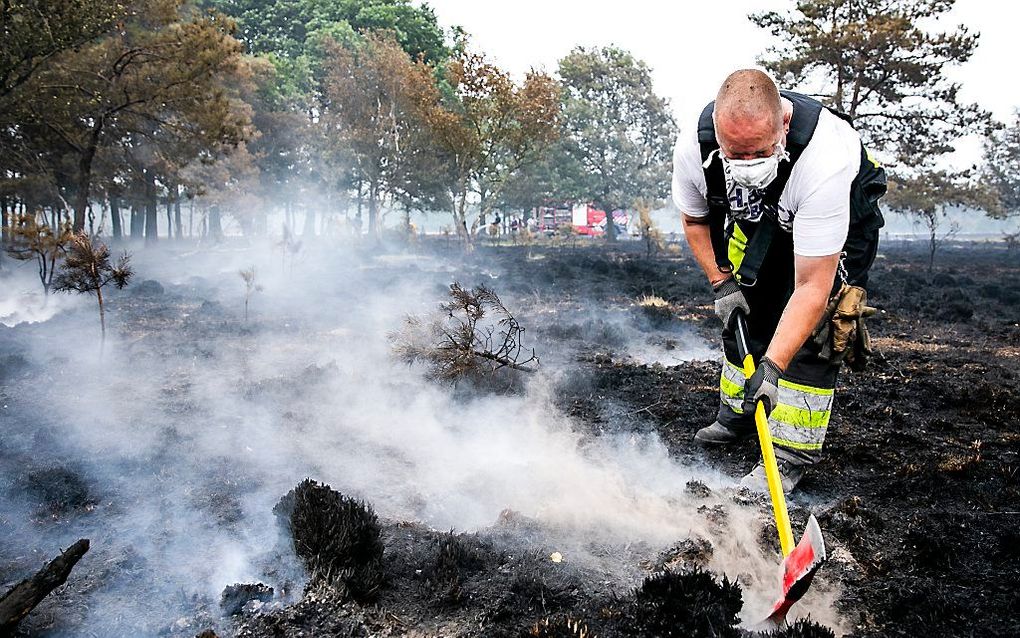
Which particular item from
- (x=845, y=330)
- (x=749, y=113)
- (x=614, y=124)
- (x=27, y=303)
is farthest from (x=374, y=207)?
(x=749, y=113)

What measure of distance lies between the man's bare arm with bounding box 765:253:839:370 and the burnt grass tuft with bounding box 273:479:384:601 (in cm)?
222

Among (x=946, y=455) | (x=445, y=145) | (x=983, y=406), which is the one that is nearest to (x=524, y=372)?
(x=946, y=455)

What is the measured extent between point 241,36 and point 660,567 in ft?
139

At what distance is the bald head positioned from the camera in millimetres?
2848

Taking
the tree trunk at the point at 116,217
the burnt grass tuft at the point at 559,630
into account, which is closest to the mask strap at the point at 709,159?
the burnt grass tuft at the point at 559,630

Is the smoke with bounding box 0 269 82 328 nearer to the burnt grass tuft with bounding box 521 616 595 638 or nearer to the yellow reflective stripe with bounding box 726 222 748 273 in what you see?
the burnt grass tuft with bounding box 521 616 595 638

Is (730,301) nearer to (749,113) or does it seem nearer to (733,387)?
(733,387)

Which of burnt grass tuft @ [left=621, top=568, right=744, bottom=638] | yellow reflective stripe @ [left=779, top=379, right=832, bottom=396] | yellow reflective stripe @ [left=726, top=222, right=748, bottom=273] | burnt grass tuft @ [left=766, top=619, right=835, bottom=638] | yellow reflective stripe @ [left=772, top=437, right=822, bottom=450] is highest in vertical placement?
yellow reflective stripe @ [left=726, top=222, right=748, bottom=273]

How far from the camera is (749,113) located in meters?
2.84

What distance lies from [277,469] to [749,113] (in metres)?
3.81

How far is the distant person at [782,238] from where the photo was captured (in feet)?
9.80

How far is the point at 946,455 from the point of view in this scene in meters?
4.49

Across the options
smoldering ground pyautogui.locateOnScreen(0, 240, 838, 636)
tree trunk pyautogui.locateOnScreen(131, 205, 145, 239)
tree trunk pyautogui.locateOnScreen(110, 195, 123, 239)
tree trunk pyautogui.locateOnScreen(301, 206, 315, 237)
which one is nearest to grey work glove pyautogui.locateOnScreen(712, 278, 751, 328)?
smoldering ground pyautogui.locateOnScreen(0, 240, 838, 636)

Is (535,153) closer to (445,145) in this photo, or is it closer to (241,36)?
(445,145)
